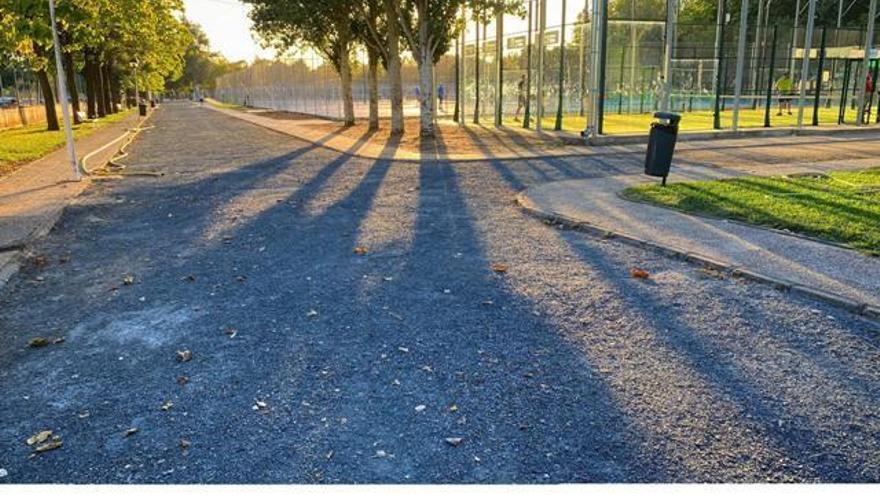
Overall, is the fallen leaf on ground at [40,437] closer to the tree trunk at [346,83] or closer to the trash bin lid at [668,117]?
the trash bin lid at [668,117]

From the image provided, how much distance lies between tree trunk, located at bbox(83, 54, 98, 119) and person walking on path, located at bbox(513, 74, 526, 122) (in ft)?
93.8

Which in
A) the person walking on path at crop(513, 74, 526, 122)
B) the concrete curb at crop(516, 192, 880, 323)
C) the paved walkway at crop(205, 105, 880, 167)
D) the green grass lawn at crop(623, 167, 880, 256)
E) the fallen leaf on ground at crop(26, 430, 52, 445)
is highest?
the person walking on path at crop(513, 74, 526, 122)

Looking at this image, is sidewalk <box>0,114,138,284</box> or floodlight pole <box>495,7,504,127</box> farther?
floodlight pole <box>495,7,504,127</box>

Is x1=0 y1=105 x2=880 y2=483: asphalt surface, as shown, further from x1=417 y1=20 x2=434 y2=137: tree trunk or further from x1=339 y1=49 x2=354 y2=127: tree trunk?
x1=339 y1=49 x2=354 y2=127: tree trunk

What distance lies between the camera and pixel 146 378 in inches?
158

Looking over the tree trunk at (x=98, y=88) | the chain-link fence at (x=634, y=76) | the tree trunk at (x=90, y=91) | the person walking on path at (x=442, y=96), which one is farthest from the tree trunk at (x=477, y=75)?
the tree trunk at (x=98, y=88)

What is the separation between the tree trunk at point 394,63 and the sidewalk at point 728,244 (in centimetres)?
1334

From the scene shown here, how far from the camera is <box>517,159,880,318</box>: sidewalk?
5.47m

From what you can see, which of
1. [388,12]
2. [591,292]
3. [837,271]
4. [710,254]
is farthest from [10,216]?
[388,12]

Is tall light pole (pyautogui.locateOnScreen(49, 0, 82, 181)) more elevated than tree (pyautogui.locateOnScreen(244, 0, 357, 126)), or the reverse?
tree (pyautogui.locateOnScreen(244, 0, 357, 126))

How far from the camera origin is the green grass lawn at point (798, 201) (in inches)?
286

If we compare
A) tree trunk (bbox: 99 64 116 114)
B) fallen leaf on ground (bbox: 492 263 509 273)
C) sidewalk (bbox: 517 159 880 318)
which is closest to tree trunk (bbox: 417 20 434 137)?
sidewalk (bbox: 517 159 880 318)

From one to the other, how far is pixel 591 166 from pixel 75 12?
11863mm

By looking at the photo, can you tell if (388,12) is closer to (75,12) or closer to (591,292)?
(75,12)
